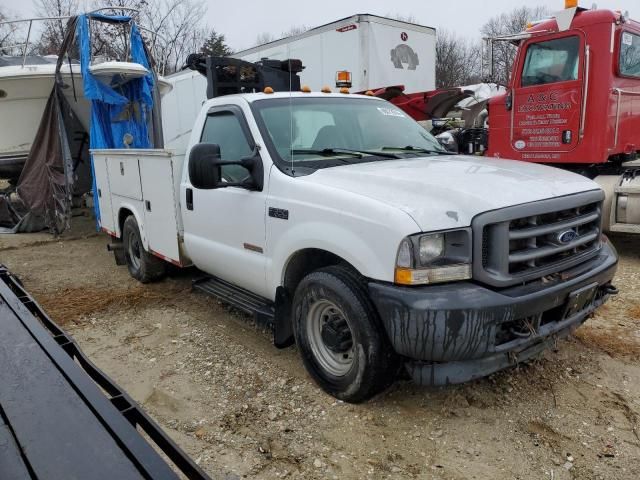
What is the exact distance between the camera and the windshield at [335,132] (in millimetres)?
3799

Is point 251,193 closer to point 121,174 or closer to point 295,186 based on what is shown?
point 295,186

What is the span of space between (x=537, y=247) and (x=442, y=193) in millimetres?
637

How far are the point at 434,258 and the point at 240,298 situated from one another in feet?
6.53

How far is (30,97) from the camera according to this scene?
372 inches

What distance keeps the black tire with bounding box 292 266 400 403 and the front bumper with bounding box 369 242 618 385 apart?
0.50ft

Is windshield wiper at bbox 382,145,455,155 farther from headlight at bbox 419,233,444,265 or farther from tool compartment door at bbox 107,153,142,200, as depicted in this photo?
tool compartment door at bbox 107,153,142,200

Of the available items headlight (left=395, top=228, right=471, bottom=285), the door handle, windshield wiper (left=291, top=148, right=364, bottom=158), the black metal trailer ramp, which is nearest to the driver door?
the door handle

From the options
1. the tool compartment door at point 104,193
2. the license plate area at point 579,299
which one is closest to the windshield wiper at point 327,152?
the license plate area at point 579,299

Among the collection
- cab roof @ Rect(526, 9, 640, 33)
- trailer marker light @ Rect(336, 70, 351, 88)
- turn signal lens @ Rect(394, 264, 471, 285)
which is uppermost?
cab roof @ Rect(526, 9, 640, 33)

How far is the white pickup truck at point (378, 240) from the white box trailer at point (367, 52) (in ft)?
22.3

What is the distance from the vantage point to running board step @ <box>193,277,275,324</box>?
3.92 metres

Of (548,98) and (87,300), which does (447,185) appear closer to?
(87,300)

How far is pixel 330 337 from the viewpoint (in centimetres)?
327

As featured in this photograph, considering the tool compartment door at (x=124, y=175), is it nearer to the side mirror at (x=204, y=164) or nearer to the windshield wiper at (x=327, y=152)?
the side mirror at (x=204, y=164)
